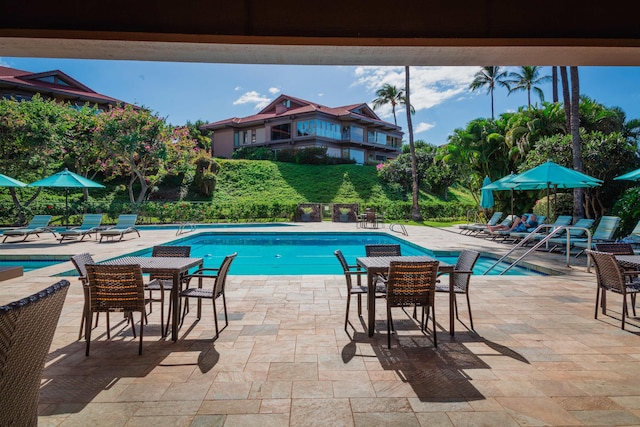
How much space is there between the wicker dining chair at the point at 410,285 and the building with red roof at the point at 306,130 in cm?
2959

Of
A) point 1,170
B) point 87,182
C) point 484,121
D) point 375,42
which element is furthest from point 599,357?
point 1,170

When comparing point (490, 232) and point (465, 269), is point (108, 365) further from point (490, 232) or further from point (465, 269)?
point (490, 232)

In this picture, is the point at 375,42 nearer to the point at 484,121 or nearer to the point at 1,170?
the point at 484,121

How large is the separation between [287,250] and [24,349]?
11.2 meters

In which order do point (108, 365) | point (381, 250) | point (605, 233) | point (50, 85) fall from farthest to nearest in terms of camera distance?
point (50, 85)
point (605, 233)
point (381, 250)
point (108, 365)

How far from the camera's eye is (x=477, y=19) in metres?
2.95

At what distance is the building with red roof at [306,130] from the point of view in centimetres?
3269

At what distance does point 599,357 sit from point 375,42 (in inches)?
133

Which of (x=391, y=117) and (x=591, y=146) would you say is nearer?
(x=591, y=146)

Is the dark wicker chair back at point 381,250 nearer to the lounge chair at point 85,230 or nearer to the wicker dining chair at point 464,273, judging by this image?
the wicker dining chair at point 464,273

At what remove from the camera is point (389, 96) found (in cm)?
3472

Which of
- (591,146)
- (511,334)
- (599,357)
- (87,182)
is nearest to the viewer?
(599,357)

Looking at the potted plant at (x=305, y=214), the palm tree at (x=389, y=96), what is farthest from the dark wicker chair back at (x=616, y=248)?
the palm tree at (x=389, y=96)

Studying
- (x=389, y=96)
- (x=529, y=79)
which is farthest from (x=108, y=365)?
(x=529, y=79)
